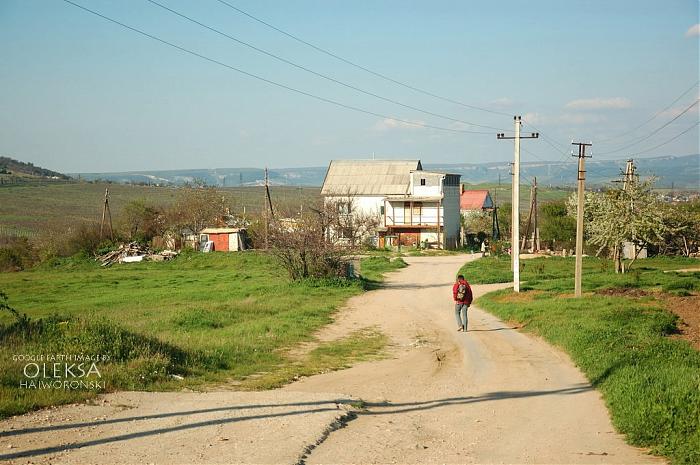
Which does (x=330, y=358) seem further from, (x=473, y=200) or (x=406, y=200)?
(x=473, y=200)

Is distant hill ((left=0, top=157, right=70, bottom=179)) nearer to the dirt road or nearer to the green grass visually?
the green grass

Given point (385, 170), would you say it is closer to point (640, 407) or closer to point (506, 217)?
point (506, 217)

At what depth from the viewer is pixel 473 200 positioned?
101 meters

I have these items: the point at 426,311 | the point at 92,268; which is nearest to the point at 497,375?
the point at 426,311

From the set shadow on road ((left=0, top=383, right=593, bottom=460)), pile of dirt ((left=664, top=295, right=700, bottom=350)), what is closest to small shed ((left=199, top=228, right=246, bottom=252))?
pile of dirt ((left=664, top=295, right=700, bottom=350))

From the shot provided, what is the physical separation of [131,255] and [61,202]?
61426 millimetres

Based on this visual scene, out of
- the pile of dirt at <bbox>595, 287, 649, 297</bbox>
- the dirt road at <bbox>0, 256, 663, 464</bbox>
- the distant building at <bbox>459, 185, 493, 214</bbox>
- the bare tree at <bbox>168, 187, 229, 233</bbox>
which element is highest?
the distant building at <bbox>459, 185, 493, 214</bbox>

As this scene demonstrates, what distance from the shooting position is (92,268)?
2117 inches

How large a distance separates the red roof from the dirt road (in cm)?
8177

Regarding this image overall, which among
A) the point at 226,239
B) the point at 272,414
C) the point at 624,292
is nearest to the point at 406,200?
the point at 226,239

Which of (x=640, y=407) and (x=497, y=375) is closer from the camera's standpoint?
(x=640, y=407)

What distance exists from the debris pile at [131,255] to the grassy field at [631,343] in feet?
92.2

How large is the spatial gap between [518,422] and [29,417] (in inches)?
271

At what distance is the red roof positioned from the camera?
321ft
